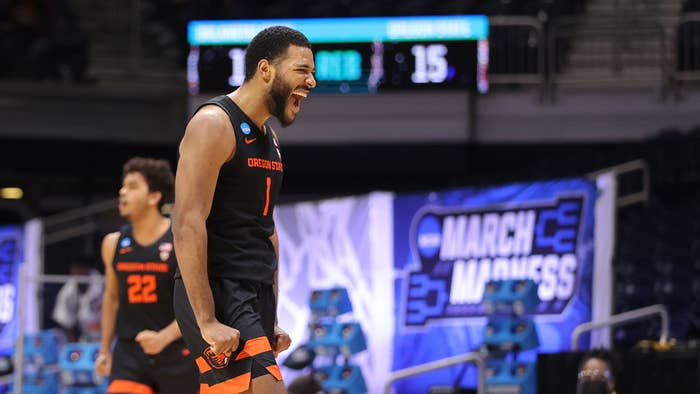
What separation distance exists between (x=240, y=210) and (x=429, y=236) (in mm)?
8434

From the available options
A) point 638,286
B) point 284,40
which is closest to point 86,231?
point 638,286

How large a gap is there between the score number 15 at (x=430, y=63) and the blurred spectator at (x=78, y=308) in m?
4.93

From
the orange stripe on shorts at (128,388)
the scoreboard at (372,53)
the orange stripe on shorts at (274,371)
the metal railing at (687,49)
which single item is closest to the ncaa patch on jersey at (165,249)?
the orange stripe on shorts at (128,388)

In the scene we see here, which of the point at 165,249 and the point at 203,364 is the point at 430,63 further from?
the point at 203,364

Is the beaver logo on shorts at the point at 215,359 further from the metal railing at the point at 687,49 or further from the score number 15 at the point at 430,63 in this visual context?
the metal railing at the point at 687,49

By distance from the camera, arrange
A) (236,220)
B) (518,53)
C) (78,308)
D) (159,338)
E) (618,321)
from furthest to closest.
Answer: (518,53), (78,308), (618,321), (159,338), (236,220)

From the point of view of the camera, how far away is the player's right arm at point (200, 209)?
412cm

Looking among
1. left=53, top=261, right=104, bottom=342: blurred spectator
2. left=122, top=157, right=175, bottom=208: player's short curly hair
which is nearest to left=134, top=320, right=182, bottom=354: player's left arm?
left=122, top=157, right=175, bottom=208: player's short curly hair

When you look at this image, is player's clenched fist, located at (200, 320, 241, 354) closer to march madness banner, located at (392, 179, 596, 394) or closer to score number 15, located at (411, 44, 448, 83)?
march madness banner, located at (392, 179, 596, 394)

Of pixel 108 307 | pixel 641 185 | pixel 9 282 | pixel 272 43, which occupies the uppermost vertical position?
pixel 641 185

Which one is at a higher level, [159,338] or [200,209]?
[200,209]

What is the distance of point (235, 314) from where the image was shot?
166 inches

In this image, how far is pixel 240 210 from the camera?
14.2 feet

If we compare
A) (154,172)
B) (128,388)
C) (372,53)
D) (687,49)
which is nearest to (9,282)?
(372,53)
